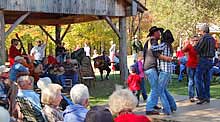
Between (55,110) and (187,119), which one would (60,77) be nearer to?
(187,119)

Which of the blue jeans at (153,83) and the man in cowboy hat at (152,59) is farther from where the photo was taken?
the blue jeans at (153,83)

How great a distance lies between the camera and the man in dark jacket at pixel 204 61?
9.78m

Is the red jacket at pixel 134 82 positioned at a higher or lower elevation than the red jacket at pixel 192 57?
lower

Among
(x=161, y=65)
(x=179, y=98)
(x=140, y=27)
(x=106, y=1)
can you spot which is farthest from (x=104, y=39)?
(x=161, y=65)

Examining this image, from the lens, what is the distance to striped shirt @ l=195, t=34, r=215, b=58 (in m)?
9.76

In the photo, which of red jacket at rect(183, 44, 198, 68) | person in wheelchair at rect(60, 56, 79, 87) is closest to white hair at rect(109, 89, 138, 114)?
red jacket at rect(183, 44, 198, 68)

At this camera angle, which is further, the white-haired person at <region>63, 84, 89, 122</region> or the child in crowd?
the child in crowd

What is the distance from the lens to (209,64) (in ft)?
32.8

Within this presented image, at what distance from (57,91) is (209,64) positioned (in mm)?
5394

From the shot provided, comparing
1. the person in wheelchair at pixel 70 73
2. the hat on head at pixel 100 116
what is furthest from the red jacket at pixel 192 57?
the hat on head at pixel 100 116

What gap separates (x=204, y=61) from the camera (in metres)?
9.97

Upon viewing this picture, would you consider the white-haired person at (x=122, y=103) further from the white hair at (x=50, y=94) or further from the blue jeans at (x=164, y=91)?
the blue jeans at (x=164, y=91)

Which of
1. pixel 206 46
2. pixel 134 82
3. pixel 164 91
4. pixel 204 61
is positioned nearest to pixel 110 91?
pixel 134 82

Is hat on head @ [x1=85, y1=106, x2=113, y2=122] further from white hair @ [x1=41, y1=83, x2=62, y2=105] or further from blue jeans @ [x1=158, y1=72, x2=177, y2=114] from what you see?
blue jeans @ [x1=158, y1=72, x2=177, y2=114]
